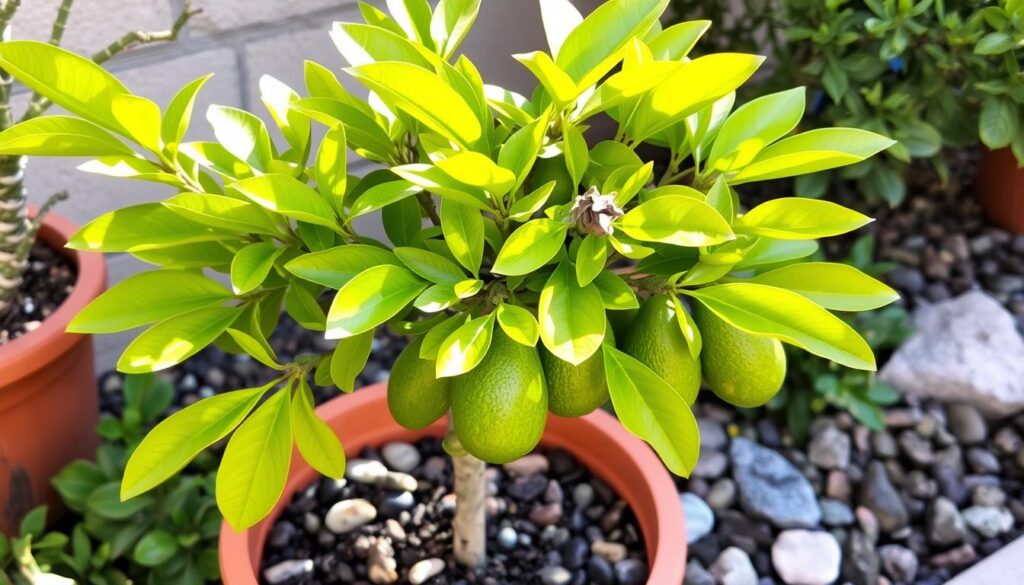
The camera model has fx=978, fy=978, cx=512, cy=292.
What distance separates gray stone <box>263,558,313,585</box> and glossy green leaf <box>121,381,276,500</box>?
0.44 metres

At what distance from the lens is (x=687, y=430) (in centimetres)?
80

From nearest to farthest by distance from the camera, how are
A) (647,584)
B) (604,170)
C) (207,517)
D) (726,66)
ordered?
(726,66)
(604,170)
(647,584)
(207,517)

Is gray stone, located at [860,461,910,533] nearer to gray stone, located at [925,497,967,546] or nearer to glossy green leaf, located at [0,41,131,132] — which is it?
gray stone, located at [925,497,967,546]

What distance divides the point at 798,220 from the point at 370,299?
353 mm

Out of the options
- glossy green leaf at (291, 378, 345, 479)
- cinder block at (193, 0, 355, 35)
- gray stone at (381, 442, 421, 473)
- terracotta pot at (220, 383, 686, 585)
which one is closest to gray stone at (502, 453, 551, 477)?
terracotta pot at (220, 383, 686, 585)

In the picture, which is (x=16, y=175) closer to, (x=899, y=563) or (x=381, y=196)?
(x=381, y=196)

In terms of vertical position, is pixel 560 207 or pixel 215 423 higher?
pixel 560 207

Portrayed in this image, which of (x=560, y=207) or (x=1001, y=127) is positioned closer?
(x=560, y=207)

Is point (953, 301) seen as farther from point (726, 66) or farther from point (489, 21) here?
point (726, 66)

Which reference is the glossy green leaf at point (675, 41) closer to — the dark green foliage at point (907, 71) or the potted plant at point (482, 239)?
the potted plant at point (482, 239)

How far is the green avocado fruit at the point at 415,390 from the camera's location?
88 cm

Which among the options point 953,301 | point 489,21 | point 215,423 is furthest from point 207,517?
point 953,301

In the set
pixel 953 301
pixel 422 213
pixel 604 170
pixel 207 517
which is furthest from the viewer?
pixel 953 301

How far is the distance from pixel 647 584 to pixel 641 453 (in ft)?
0.74
